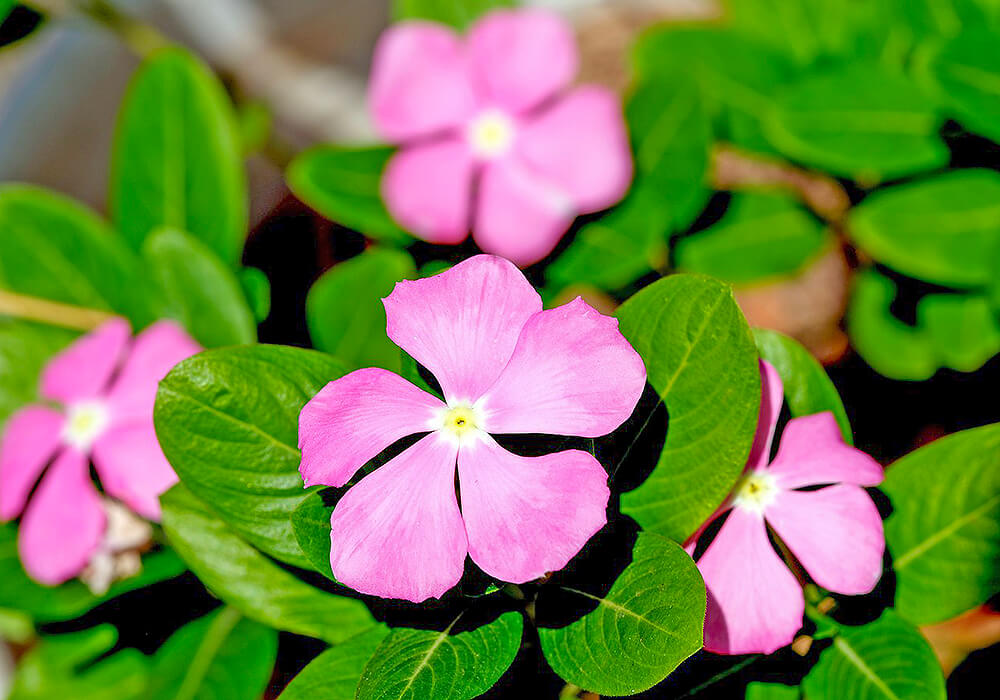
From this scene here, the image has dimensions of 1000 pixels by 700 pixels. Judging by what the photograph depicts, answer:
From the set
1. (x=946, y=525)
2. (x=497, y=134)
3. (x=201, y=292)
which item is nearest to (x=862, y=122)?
(x=497, y=134)

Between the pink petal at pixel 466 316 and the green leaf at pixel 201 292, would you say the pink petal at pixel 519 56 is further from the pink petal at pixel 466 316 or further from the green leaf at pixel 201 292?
the pink petal at pixel 466 316

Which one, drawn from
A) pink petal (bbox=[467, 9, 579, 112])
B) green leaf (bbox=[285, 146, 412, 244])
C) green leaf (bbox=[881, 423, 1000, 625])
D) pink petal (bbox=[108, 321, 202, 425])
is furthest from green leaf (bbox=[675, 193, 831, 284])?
pink petal (bbox=[108, 321, 202, 425])

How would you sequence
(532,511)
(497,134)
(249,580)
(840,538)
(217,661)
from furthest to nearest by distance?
(497,134) → (217,661) → (249,580) → (840,538) → (532,511)

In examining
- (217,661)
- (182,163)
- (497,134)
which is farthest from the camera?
(497,134)

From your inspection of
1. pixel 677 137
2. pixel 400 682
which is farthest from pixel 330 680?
pixel 677 137

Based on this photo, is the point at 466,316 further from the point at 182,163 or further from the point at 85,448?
the point at 182,163

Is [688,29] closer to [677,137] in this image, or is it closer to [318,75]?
[677,137]
